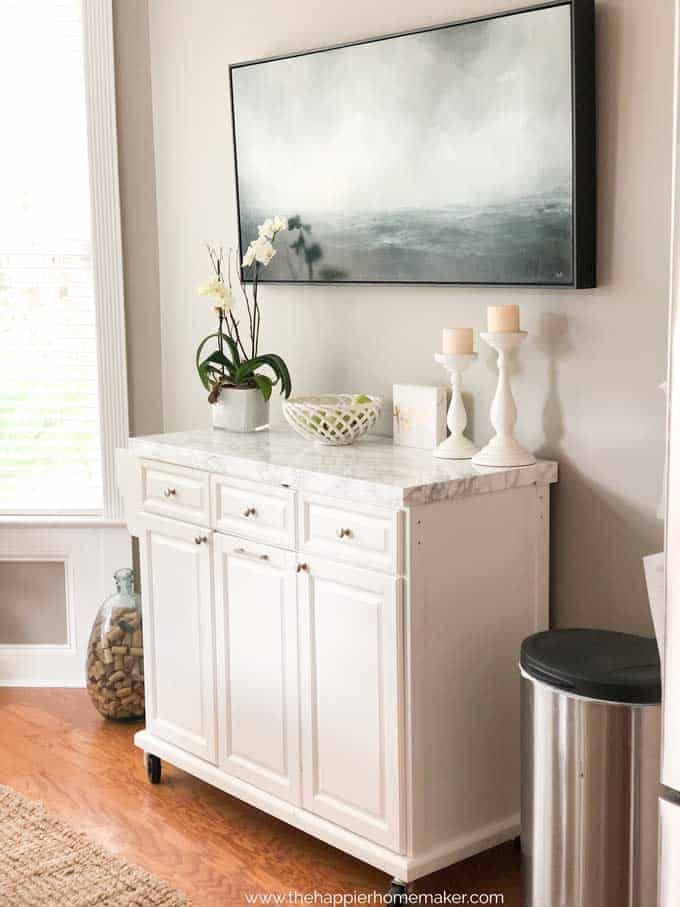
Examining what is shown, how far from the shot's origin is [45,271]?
4016 mm

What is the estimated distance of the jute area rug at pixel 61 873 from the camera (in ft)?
8.91

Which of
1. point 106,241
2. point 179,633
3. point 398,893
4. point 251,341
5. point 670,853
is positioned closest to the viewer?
point 670,853

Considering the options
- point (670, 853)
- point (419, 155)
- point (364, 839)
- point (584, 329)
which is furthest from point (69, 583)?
point (670, 853)

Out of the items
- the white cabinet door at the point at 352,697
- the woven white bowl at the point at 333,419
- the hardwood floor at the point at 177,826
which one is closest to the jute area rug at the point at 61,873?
the hardwood floor at the point at 177,826

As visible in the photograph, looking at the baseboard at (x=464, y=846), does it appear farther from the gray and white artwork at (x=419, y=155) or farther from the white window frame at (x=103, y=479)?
the white window frame at (x=103, y=479)

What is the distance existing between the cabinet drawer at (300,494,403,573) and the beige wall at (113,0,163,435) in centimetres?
145

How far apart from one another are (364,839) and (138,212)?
224 centimetres

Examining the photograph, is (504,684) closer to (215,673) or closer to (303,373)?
(215,673)

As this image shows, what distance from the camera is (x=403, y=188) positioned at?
3.00m

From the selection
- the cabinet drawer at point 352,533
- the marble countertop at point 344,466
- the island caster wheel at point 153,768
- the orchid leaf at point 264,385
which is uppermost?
the orchid leaf at point 264,385

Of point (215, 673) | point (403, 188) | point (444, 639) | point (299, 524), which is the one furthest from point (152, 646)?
point (403, 188)

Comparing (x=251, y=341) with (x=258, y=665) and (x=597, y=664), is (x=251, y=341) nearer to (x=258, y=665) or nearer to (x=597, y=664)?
(x=258, y=665)

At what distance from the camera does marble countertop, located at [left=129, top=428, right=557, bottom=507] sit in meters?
2.56

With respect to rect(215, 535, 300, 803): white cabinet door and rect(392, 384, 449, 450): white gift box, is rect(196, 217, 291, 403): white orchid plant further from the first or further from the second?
rect(215, 535, 300, 803): white cabinet door
